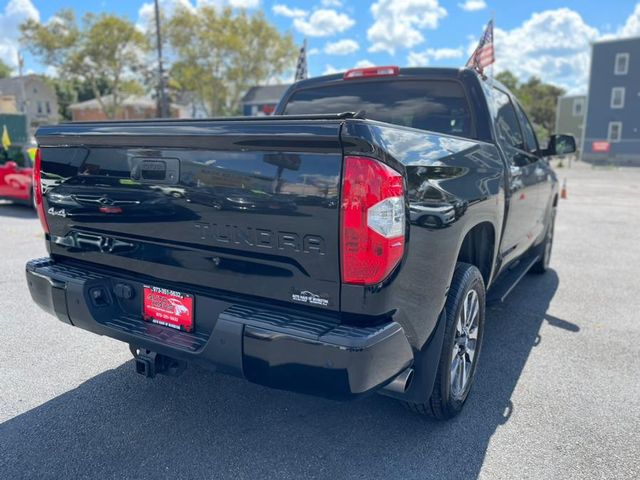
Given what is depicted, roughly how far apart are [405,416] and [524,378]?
40.6 inches

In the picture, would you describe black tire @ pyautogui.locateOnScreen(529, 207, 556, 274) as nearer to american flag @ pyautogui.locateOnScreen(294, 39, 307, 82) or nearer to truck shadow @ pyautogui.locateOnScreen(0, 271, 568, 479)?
truck shadow @ pyautogui.locateOnScreen(0, 271, 568, 479)

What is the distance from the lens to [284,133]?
2.11 m

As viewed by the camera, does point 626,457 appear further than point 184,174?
Yes

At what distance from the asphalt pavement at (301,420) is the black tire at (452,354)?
5.2 inches

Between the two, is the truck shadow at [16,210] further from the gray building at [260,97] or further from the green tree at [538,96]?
the green tree at [538,96]

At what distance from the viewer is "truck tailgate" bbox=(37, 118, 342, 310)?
208cm

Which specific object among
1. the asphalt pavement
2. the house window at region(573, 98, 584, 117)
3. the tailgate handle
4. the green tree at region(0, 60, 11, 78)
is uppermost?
the green tree at region(0, 60, 11, 78)

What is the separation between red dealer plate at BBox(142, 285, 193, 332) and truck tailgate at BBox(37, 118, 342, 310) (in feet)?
0.25

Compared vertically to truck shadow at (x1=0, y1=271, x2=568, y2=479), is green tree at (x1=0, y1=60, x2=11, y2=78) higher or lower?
higher

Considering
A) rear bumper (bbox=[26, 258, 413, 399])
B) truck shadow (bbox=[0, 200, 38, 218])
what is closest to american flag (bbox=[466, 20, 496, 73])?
rear bumper (bbox=[26, 258, 413, 399])

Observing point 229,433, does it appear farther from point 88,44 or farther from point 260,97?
point 260,97

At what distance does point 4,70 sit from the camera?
80.6 metres

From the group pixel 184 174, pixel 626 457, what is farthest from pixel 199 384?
pixel 626 457

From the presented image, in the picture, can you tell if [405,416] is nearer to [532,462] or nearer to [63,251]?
[532,462]
